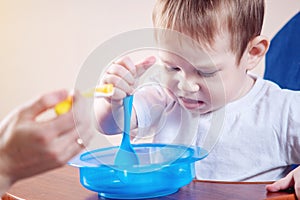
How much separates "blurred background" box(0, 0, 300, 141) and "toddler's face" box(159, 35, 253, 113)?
1181 millimetres

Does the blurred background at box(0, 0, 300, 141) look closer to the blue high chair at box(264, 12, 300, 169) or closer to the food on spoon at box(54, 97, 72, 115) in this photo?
the blue high chair at box(264, 12, 300, 169)

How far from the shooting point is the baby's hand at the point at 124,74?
2.59 ft

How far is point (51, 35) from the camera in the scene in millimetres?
2619

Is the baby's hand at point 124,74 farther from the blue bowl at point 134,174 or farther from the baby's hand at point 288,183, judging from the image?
the baby's hand at point 288,183

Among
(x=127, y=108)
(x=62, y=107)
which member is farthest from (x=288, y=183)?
(x=62, y=107)

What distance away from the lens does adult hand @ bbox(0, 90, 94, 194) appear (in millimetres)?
504

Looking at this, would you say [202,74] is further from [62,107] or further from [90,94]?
[62,107]

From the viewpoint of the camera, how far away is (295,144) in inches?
41.1

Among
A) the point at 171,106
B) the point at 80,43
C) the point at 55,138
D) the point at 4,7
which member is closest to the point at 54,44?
the point at 80,43

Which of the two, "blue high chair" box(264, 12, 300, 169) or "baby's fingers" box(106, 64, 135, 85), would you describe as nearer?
"baby's fingers" box(106, 64, 135, 85)

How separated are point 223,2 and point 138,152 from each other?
364 millimetres

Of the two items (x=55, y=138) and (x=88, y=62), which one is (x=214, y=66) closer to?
(x=88, y=62)

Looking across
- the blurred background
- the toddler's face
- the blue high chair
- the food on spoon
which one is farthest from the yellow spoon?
the blurred background

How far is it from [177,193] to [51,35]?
6.31 feet
